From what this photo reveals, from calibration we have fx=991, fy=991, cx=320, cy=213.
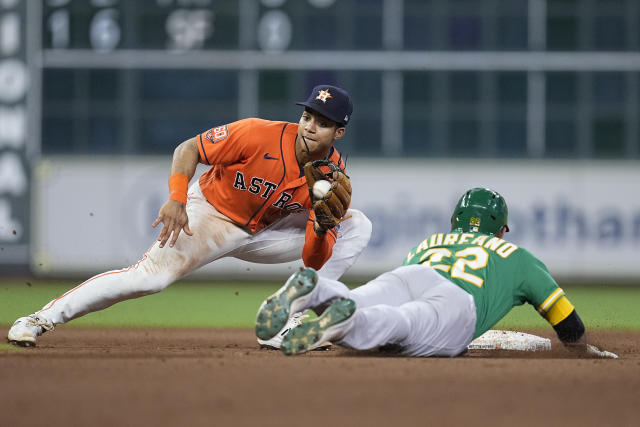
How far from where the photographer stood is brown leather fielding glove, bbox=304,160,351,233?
17.0 feet

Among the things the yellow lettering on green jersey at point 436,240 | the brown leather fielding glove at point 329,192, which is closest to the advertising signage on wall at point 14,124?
the brown leather fielding glove at point 329,192

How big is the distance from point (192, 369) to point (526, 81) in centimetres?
1028

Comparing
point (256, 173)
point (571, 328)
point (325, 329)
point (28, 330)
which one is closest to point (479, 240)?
point (571, 328)

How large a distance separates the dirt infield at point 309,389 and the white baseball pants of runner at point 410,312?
0.11 metres

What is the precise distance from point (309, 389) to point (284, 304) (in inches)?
15.5

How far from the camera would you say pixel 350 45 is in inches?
541

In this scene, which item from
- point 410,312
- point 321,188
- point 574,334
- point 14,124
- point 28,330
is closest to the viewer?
point 410,312

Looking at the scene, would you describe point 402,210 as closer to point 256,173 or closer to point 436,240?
point 256,173

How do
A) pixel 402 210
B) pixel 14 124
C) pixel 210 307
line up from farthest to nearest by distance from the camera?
pixel 14 124
pixel 402 210
pixel 210 307

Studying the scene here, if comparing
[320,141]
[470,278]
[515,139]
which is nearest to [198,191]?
[320,141]

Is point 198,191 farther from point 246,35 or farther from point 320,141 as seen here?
point 246,35

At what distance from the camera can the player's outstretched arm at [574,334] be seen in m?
4.82

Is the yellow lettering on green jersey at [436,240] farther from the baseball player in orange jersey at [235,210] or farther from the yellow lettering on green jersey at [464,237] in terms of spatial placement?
the baseball player in orange jersey at [235,210]

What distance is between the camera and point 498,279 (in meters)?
4.78
